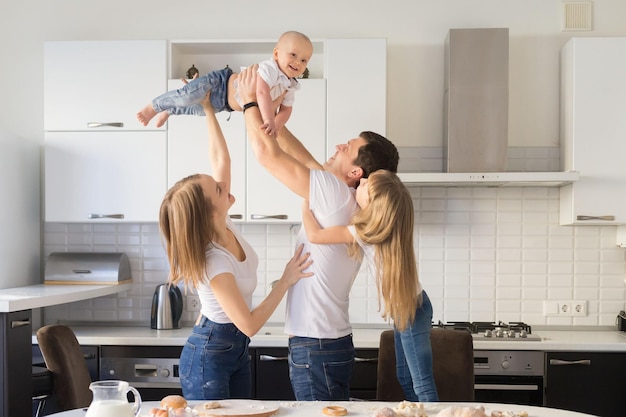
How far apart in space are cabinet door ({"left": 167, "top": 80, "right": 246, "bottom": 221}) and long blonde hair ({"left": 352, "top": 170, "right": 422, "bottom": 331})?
1.61 metres

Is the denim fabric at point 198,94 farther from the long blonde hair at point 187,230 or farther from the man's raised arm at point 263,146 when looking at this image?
the long blonde hair at point 187,230

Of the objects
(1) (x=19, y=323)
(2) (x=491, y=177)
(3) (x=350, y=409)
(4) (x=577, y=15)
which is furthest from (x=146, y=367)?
(4) (x=577, y=15)

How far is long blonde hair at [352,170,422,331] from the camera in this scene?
7.32 ft

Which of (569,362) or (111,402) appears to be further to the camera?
(569,362)

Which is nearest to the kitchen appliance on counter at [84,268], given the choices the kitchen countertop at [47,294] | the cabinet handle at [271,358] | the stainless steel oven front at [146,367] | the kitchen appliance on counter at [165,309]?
the kitchen countertop at [47,294]

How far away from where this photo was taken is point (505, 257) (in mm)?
4059

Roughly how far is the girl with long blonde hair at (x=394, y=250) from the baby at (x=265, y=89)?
376 millimetres

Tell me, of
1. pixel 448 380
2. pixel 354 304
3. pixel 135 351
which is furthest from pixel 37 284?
pixel 448 380

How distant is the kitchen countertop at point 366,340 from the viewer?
352cm

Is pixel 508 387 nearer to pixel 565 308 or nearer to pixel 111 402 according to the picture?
pixel 565 308

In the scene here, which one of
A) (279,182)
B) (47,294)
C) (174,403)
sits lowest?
(174,403)

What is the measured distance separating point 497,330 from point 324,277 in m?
1.66

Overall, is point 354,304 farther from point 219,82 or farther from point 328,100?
point 219,82

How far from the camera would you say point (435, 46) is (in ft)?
13.4
